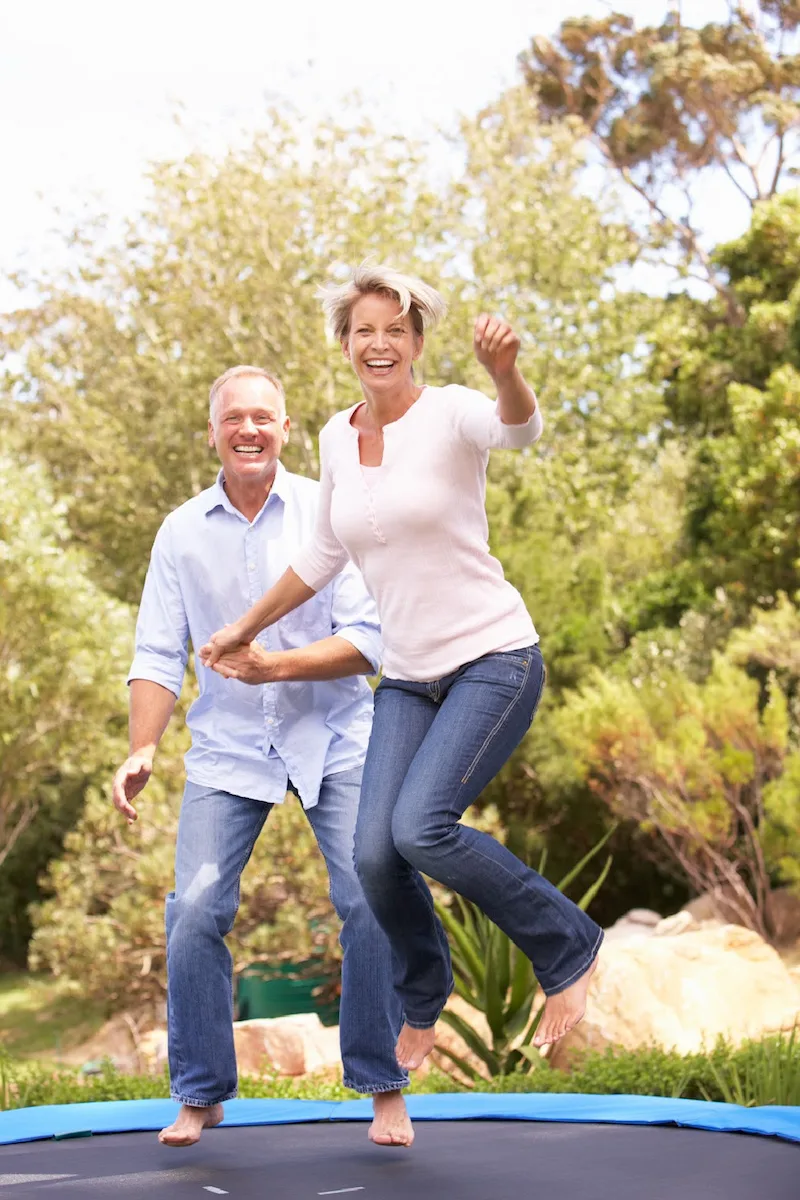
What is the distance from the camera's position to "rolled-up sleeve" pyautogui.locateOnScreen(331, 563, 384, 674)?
3109 mm

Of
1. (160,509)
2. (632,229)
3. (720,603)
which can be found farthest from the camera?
(632,229)

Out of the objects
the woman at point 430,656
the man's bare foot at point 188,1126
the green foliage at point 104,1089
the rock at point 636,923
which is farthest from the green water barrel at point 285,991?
the woman at point 430,656

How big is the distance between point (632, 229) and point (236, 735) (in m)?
18.7

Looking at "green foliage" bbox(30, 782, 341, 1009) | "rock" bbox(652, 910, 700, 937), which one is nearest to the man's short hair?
"green foliage" bbox(30, 782, 341, 1009)

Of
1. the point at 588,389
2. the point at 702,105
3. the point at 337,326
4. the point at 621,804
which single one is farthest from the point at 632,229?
the point at 337,326

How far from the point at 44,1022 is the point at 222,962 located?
43.6 feet

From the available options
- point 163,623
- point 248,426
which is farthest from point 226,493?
point 163,623

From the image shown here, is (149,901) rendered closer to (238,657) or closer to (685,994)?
(685,994)

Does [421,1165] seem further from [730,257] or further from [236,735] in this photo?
[730,257]

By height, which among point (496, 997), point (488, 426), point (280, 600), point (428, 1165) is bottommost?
point (496, 997)

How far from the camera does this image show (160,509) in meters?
17.2

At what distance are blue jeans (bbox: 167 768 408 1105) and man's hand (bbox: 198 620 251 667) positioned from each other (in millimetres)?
331

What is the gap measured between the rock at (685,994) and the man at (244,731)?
3.29 meters

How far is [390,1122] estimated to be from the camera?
3.00 metres
